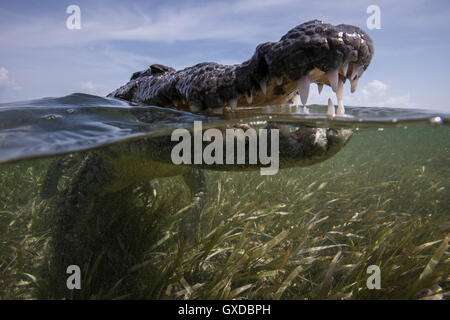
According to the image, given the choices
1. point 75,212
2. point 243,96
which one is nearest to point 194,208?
point 75,212

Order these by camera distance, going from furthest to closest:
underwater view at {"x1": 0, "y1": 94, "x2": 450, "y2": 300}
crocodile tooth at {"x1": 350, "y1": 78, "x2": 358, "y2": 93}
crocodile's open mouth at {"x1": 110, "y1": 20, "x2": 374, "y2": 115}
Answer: underwater view at {"x1": 0, "y1": 94, "x2": 450, "y2": 300}
crocodile tooth at {"x1": 350, "y1": 78, "x2": 358, "y2": 93}
crocodile's open mouth at {"x1": 110, "y1": 20, "x2": 374, "y2": 115}

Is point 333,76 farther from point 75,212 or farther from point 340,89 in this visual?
point 75,212

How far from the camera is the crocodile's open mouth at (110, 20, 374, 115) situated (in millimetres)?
1451

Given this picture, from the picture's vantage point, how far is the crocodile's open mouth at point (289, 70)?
1.45m

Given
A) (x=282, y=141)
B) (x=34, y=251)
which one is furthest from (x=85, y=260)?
(x=282, y=141)

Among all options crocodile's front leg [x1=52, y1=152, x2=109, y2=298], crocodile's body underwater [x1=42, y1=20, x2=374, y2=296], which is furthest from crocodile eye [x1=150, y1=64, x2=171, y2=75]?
crocodile's front leg [x1=52, y1=152, x2=109, y2=298]

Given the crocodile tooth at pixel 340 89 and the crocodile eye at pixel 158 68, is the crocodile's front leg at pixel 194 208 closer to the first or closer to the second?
the crocodile eye at pixel 158 68

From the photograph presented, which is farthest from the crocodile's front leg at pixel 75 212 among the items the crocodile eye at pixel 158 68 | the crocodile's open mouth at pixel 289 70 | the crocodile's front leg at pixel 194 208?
the crocodile's open mouth at pixel 289 70

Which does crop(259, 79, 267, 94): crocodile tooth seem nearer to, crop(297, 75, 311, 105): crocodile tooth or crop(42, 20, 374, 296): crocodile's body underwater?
crop(42, 20, 374, 296): crocodile's body underwater

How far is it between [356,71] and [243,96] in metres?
0.73

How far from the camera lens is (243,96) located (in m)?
1.77

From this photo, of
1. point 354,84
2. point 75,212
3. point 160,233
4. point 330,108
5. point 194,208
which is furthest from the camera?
point 194,208

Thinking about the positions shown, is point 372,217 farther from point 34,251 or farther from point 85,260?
point 34,251

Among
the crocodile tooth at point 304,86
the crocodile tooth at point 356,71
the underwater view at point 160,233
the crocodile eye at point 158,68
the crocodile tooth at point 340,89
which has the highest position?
the crocodile eye at point 158,68
